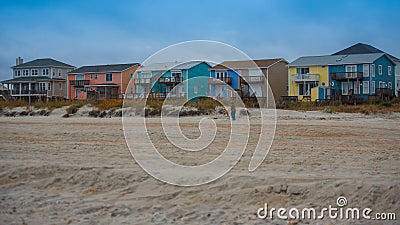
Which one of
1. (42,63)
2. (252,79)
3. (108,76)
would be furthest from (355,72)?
(42,63)

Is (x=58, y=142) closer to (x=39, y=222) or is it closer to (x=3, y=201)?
(x=3, y=201)

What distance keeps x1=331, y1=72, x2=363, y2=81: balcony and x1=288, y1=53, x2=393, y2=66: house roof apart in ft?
3.81

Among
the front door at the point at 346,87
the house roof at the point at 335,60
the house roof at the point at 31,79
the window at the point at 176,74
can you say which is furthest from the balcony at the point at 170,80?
the house roof at the point at 31,79

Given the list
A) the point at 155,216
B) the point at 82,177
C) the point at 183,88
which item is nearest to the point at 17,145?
the point at 82,177

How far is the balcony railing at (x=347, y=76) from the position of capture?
1940 inches

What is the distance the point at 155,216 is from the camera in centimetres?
779

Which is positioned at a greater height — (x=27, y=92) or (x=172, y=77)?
(x=172, y=77)

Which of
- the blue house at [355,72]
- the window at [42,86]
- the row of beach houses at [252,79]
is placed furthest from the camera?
the window at [42,86]

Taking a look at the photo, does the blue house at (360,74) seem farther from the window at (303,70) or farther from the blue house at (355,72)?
the window at (303,70)

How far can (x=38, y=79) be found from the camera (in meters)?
68.2

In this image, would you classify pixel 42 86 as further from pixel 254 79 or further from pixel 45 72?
pixel 254 79

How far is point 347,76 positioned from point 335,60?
3.08 m

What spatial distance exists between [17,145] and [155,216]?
8237mm

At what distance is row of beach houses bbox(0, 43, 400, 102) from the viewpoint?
→ 47.7 meters
